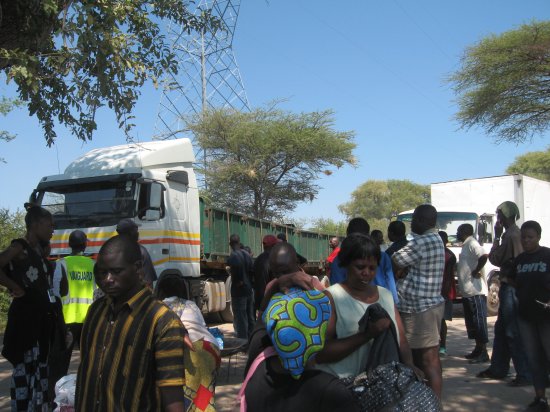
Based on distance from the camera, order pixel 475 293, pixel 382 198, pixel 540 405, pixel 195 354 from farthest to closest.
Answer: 1. pixel 382 198
2. pixel 475 293
3. pixel 540 405
4. pixel 195 354

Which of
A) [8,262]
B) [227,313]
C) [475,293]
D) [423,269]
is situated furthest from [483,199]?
[8,262]

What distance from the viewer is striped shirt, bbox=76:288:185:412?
2.38 meters

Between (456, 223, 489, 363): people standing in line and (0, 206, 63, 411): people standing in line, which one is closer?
(0, 206, 63, 411): people standing in line

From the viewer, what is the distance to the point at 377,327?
2.81 m

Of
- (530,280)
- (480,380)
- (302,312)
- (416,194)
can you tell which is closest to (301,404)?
(302,312)

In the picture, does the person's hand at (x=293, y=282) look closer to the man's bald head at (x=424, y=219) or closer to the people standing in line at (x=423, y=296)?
the people standing in line at (x=423, y=296)

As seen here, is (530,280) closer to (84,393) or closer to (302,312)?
(302,312)

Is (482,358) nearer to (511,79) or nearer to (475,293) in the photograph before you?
(475,293)

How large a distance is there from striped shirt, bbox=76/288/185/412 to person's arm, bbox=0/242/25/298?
229 cm

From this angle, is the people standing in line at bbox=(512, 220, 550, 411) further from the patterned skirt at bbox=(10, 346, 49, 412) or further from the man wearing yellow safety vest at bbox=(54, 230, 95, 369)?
the patterned skirt at bbox=(10, 346, 49, 412)

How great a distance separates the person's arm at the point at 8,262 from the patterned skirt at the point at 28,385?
1.55 ft

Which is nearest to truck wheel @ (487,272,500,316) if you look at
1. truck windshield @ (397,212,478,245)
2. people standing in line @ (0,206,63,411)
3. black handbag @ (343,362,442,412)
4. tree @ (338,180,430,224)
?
truck windshield @ (397,212,478,245)

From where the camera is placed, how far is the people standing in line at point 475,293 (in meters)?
8.35

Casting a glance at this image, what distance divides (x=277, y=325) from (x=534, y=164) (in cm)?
6631
